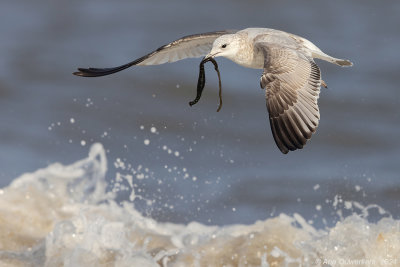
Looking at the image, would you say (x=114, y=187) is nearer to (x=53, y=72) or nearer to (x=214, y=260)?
(x=214, y=260)

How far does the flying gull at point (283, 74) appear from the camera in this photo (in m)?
5.17

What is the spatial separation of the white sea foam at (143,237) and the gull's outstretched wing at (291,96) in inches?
46.4

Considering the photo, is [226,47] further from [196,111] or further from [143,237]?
[196,111]

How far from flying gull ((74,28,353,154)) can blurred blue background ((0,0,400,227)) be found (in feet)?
6.29

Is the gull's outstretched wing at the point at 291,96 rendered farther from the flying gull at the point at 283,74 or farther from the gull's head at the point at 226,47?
the gull's head at the point at 226,47

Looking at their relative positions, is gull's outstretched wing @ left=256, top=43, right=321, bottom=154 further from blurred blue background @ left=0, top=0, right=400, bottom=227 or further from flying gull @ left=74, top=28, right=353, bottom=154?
blurred blue background @ left=0, top=0, right=400, bottom=227

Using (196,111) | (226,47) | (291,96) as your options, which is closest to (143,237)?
(226,47)

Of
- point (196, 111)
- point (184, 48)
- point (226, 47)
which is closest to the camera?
point (226, 47)

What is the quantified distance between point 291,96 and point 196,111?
4430 millimetres

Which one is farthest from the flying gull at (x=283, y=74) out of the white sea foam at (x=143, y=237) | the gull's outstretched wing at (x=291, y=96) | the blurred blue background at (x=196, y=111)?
the blurred blue background at (x=196, y=111)

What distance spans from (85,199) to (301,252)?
2.13m

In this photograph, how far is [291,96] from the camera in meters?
5.30

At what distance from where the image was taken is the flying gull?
5.17 meters

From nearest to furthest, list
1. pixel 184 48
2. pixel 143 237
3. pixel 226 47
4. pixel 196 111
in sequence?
pixel 226 47 → pixel 184 48 → pixel 143 237 → pixel 196 111
